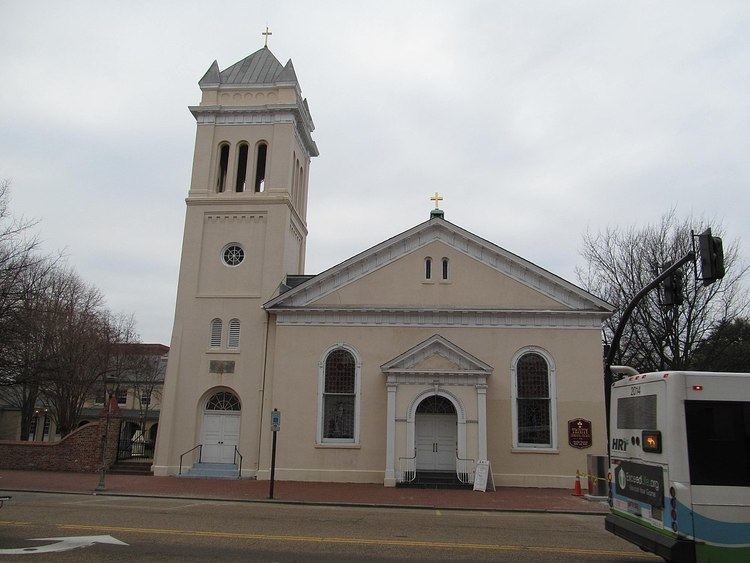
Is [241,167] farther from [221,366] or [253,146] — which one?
[221,366]

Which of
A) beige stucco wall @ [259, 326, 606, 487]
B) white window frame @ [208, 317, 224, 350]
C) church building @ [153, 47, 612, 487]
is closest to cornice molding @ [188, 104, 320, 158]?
church building @ [153, 47, 612, 487]

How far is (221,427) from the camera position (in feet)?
82.2

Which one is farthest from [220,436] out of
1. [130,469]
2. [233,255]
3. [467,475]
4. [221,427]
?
[467,475]

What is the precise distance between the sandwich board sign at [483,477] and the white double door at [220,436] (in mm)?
9450

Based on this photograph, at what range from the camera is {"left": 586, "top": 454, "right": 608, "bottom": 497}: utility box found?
68.2 feet

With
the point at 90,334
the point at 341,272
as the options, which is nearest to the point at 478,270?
the point at 341,272

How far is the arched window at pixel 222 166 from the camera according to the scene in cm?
2827

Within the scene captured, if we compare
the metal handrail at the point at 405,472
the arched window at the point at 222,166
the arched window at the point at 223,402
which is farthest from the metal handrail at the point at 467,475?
the arched window at the point at 222,166

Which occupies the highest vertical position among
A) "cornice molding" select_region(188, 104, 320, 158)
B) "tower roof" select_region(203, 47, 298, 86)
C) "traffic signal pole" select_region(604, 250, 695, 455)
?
"tower roof" select_region(203, 47, 298, 86)

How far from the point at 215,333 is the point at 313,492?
856 cm

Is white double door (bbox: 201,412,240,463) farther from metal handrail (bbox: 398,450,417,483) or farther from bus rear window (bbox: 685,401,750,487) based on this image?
bus rear window (bbox: 685,401,750,487)

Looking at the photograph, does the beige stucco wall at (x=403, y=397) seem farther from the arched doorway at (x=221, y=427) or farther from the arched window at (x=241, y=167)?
the arched window at (x=241, y=167)

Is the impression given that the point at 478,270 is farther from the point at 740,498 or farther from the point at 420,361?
the point at 740,498

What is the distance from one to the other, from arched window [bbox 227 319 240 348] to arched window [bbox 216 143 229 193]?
6.42m
